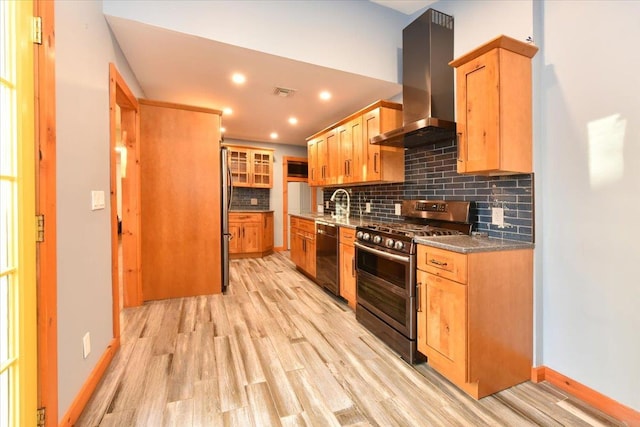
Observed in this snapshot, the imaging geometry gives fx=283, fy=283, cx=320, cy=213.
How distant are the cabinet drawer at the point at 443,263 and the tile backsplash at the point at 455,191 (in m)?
0.60

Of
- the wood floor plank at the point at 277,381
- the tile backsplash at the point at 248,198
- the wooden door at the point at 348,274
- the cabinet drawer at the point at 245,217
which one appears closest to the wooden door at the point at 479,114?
the wooden door at the point at 348,274

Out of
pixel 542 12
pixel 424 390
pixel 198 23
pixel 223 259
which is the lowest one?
pixel 424 390

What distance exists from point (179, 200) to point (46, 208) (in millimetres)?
2276

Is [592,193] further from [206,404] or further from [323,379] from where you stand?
[206,404]

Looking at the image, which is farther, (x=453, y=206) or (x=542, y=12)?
(x=453, y=206)

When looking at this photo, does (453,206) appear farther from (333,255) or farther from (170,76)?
(170,76)

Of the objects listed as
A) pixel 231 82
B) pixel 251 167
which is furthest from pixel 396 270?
pixel 251 167

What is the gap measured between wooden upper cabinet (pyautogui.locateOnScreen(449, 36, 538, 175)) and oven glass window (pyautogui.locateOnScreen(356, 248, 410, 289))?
34.5 inches

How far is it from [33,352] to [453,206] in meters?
2.74

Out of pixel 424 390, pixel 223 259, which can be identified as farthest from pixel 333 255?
pixel 424 390

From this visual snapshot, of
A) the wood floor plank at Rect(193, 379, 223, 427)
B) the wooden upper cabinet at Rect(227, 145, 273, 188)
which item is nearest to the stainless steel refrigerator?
the wood floor plank at Rect(193, 379, 223, 427)

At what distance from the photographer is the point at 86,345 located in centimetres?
170

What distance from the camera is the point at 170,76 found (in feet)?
10.1

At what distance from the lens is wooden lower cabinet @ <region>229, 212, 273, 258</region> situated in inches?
228
